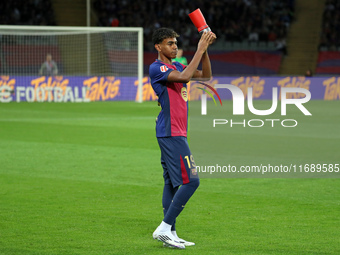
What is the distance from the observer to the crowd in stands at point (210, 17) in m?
32.2

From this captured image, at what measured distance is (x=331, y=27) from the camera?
114 ft

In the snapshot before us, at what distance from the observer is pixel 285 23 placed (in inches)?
1394

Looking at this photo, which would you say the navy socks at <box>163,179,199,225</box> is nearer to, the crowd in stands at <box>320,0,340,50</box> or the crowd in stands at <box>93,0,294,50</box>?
the crowd in stands at <box>93,0,294,50</box>

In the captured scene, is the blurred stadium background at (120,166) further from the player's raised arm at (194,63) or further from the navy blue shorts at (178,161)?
the player's raised arm at (194,63)

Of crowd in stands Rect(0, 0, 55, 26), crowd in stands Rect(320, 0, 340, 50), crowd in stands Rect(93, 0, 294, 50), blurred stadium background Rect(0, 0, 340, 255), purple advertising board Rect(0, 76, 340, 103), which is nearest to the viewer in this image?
blurred stadium background Rect(0, 0, 340, 255)

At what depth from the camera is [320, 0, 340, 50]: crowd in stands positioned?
110 feet

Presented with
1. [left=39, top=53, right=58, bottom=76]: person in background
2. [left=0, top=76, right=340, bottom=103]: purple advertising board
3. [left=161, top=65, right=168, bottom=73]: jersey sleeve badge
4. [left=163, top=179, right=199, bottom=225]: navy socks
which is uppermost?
[left=161, top=65, right=168, bottom=73]: jersey sleeve badge

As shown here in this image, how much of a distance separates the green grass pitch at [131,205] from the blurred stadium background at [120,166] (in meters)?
0.02

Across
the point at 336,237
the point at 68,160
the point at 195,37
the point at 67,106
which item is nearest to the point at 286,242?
the point at 336,237

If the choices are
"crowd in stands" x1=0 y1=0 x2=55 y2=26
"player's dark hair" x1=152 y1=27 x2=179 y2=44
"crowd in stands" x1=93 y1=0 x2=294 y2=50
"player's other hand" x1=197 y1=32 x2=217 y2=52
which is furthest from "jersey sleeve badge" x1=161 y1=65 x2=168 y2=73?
"crowd in stands" x1=0 y1=0 x2=55 y2=26

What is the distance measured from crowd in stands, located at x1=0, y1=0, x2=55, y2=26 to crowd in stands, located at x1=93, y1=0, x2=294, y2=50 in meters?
2.84

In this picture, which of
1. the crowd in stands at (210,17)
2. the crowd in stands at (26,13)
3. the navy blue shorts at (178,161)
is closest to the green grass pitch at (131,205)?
the navy blue shorts at (178,161)

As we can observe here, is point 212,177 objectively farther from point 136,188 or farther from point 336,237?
point 336,237

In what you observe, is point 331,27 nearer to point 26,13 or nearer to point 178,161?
point 26,13
